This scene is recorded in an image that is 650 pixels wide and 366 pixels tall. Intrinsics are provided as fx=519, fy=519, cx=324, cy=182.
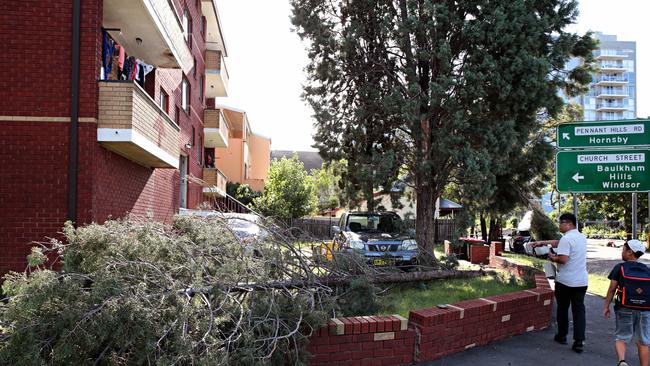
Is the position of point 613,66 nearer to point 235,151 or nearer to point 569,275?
point 235,151

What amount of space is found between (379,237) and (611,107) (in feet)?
392

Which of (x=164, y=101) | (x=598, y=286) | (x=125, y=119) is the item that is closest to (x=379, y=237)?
(x=598, y=286)

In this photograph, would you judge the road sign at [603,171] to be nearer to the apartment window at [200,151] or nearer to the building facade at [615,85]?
the apartment window at [200,151]

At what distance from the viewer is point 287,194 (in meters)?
39.4

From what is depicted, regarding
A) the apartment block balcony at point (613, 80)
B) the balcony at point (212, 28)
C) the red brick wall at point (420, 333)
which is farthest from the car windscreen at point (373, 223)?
the apartment block balcony at point (613, 80)

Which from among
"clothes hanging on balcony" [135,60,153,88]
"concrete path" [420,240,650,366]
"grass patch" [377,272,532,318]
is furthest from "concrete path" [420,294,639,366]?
"clothes hanging on balcony" [135,60,153,88]

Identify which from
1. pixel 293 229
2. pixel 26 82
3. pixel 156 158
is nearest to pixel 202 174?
pixel 156 158

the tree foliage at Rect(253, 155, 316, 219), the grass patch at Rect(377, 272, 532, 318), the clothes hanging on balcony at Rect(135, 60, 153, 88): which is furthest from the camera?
the tree foliage at Rect(253, 155, 316, 219)

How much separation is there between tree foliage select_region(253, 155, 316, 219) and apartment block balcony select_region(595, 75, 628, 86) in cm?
9574

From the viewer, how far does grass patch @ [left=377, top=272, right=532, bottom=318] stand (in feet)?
23.2

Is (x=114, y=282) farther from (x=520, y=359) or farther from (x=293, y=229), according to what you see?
(x=520, y=359)

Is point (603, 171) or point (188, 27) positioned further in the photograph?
point (188, 27)

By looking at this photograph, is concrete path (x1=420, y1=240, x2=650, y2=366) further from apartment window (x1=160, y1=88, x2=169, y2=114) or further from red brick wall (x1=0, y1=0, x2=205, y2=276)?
apartment window (x1=160, y1=88, x2=169, y2=114)

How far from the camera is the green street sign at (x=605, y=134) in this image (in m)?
8.91
